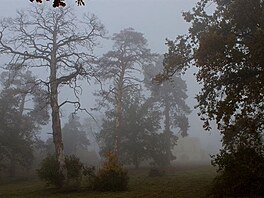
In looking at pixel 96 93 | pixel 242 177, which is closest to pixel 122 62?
pixel 96 93

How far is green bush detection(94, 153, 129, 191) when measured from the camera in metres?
15.9

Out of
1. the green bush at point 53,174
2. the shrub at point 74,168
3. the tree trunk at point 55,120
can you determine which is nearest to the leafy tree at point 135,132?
the tree trunk at point 55,120

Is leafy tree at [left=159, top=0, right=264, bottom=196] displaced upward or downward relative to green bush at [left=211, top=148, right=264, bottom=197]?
upward

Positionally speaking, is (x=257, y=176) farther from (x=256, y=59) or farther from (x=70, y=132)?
(x=70, y=132)

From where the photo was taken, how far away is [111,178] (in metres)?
16.1

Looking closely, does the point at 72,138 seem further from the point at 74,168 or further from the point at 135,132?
the point at 74,168

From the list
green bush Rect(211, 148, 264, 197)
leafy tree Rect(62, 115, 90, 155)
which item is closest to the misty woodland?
green bush Rect(211, 148, 264, 197)

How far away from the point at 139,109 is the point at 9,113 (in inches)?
505

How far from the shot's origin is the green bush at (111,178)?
15938mm

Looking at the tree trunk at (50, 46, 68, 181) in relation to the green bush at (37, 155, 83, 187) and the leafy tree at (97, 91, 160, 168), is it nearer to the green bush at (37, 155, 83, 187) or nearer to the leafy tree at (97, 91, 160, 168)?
the green bush at (37, 155, 83, 187)

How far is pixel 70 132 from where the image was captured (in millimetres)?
50156

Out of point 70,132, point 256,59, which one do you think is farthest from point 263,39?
point 70,132

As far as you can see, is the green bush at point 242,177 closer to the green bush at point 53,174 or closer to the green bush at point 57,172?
the green bush at point 57,172

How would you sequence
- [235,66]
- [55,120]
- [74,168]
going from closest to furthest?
[235,66] → [74,168] → [55,120]
